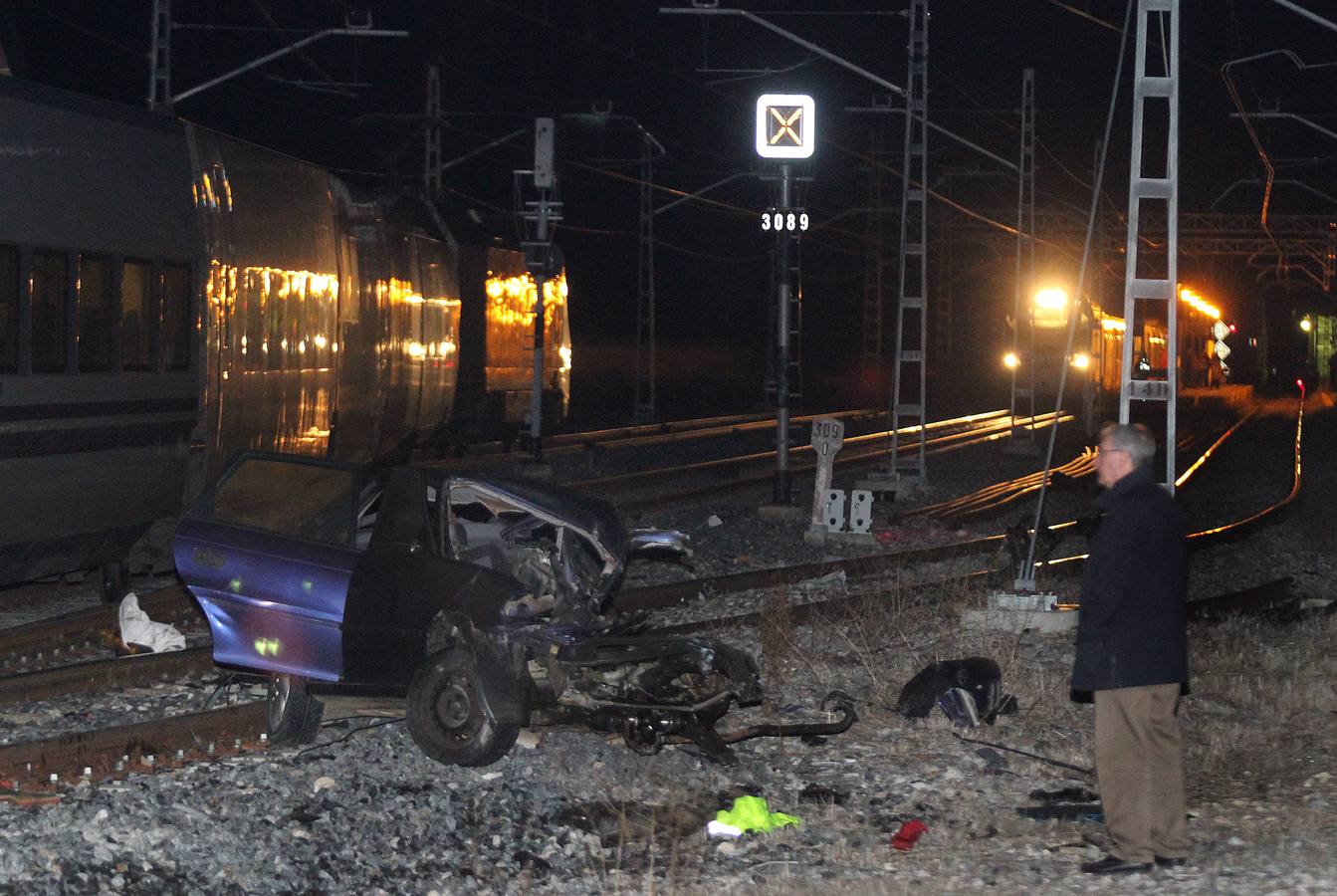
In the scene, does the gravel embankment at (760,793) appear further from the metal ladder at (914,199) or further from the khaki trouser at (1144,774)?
the metal ladder at (914,199)

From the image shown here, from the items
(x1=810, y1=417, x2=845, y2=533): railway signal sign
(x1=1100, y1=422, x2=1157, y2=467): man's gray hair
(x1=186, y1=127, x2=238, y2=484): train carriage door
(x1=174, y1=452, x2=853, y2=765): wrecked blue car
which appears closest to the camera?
(x1=1100, y1=422, x2=1157, y2=467): man's gray hair

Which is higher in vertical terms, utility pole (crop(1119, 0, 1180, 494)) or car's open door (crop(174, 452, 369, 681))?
utility pole (crop(1119, 0, 1180, 494))

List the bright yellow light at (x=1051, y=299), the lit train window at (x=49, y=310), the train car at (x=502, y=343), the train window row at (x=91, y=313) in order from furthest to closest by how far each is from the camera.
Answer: the bright yellow light at (x=1051, y=299)
the train car at (x=502, y=343)
the lit train window at (x=49, y=310)
the train window row at (x=91, y=313)

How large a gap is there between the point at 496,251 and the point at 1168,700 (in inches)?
867

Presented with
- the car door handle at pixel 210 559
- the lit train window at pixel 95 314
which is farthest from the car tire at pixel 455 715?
the lit train window at pixel 95 314

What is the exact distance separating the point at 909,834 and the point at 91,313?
6.70 metres

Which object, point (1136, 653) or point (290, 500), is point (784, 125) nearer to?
point (290, 500)

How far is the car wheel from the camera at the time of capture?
845 cm

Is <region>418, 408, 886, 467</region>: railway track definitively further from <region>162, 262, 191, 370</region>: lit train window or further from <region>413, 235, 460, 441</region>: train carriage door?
<region>162, 262, 191, 370</region>: lit train window

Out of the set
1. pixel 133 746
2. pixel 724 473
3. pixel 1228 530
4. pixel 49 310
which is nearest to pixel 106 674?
pixel 133 746

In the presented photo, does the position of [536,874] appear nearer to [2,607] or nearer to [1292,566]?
[2,607]

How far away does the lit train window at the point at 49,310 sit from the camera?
10391 millimetres

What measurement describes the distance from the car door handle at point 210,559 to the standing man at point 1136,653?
174 inches

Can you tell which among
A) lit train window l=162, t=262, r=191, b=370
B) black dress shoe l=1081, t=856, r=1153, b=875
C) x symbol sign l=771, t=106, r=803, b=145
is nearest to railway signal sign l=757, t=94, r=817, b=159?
x symbol sign l=771, t=106, r=803, b=145
